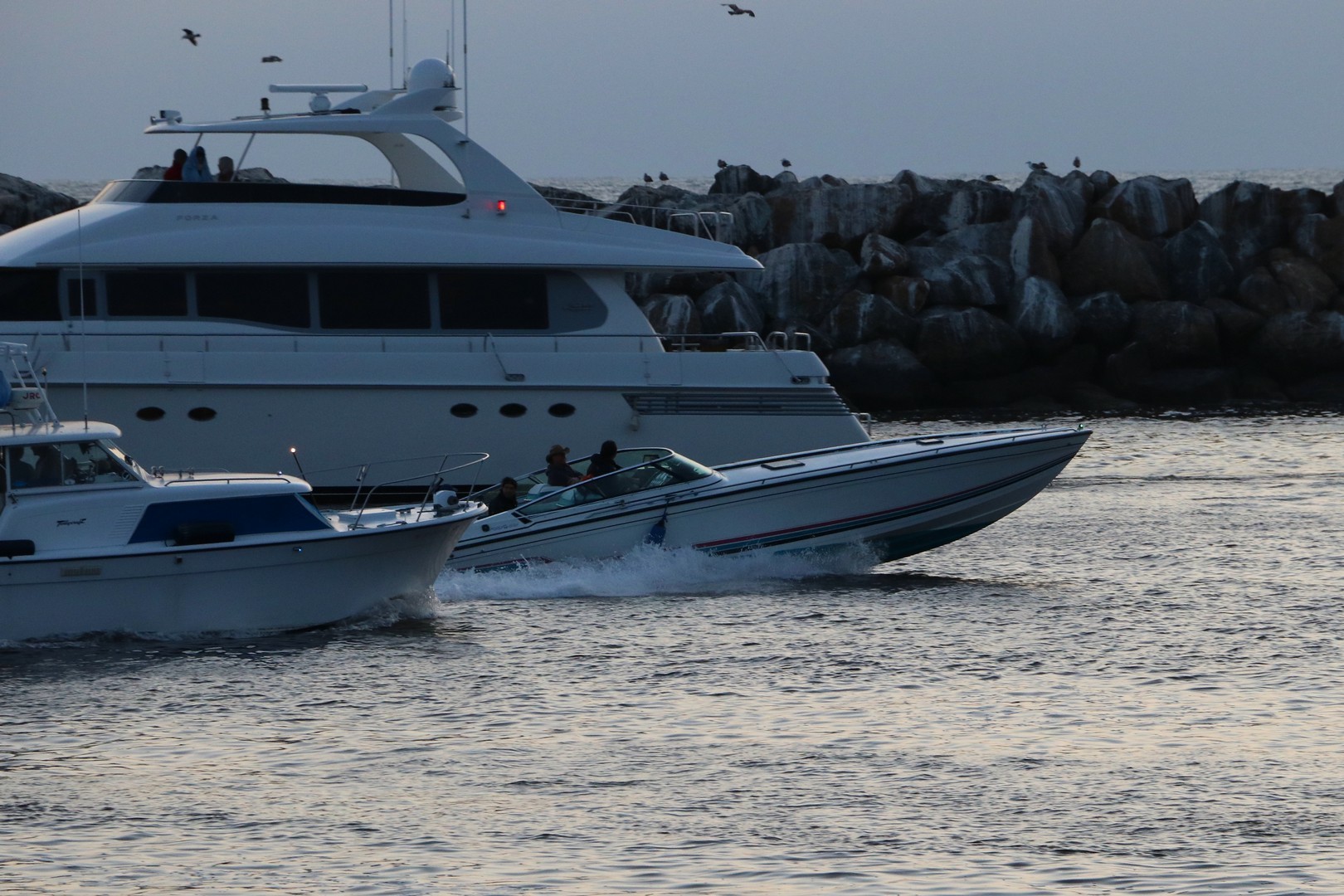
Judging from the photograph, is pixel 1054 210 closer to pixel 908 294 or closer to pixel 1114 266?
pixel 1114 266

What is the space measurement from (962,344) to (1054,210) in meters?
5.33

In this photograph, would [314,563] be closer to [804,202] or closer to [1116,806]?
[1116,806]

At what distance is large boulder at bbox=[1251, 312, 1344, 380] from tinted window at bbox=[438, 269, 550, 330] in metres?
19.1

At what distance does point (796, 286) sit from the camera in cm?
3481

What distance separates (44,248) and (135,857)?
11.7 metres

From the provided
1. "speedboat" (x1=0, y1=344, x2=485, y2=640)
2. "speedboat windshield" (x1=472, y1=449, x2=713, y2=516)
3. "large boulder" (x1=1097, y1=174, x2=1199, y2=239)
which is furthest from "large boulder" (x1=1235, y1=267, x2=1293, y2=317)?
"speedboat" (x1=0, y1=344, x2=485, y2=640)

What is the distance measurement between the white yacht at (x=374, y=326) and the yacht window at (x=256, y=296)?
2cm

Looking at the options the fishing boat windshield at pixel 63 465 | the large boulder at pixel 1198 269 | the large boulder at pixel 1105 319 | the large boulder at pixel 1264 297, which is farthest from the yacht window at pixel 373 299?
the large boulder at pixel 1264 297

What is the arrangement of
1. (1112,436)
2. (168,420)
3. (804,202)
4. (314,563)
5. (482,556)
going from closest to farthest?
(314,563), (482,556), (168,420), (1112,436), (804,202)

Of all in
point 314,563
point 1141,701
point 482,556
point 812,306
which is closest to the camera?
point 1141,701

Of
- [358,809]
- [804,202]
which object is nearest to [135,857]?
[358,809]

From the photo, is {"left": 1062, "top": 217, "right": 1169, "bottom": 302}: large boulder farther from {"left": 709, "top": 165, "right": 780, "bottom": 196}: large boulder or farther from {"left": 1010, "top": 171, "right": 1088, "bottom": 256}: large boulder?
{"left": 709, "top": 165, "right": 780, "bottom": 196}: large boulder

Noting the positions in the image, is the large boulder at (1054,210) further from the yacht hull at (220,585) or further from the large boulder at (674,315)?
the yacht hull at (220,585)

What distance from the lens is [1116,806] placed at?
9445 millimetres
